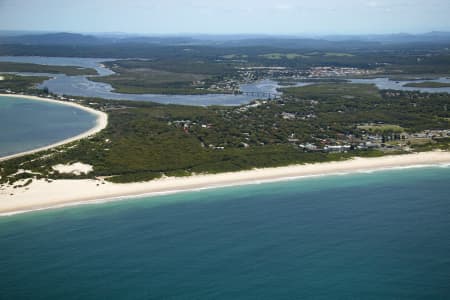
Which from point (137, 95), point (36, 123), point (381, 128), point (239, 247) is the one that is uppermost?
point (137, 95)

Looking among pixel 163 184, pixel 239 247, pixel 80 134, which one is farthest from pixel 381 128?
pixel 239 247

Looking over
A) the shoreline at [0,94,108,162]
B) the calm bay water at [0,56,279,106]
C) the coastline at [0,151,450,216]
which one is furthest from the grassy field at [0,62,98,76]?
the coastline at [0,151,450,216]

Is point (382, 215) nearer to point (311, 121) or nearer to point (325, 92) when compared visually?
point (311, 121)

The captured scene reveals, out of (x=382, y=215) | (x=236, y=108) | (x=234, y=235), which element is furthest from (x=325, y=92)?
(x=234, y=235)

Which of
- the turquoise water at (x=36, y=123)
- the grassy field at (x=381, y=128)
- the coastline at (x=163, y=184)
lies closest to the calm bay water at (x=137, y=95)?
the turquoise water at (x=36, y=123)

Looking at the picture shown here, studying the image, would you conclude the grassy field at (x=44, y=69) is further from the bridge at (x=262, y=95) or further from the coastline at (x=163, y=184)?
the coastline at (x=163, y=184)

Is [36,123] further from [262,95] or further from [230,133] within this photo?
[262,95]

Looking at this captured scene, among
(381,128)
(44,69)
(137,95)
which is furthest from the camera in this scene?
(44,69)
